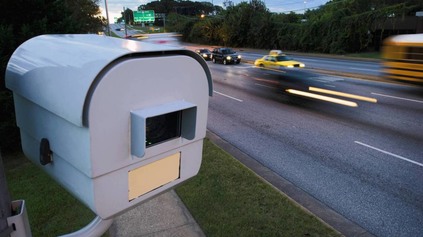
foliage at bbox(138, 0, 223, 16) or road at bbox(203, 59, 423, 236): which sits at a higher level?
foliage at bbox(138, 0, 223, 16)

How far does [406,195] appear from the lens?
18.8ft

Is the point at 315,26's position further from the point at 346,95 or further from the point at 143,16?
the point at 143,16

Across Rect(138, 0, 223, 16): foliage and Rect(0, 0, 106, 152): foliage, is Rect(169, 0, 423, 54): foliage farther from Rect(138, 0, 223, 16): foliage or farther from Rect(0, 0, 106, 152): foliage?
Rect(138, 0, 223, 16): foliage

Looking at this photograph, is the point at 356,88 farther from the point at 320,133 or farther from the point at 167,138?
the point at 167,138

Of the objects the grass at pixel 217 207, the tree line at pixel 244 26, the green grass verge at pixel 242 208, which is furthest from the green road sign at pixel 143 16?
the green grass verge at pixel 242 208

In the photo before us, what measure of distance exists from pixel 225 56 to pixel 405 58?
16.9 m

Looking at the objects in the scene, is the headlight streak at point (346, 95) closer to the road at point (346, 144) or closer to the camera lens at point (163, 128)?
the road at point (346, 144)

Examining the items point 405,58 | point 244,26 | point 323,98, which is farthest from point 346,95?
point 244,26

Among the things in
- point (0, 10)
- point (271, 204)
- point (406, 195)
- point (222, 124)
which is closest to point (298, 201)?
point (271, 204)

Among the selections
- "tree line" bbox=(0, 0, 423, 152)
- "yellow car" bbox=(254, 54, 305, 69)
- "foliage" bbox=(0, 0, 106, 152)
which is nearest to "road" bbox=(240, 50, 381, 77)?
"yellow car" bbox=(254, 54, 305, 69)

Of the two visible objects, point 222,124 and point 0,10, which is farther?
point 222,124

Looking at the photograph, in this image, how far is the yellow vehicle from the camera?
46.5ft

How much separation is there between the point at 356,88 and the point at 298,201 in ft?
39.2

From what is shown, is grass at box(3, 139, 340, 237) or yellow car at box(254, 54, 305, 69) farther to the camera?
yellow car at box(254, 54, 305, 69)
